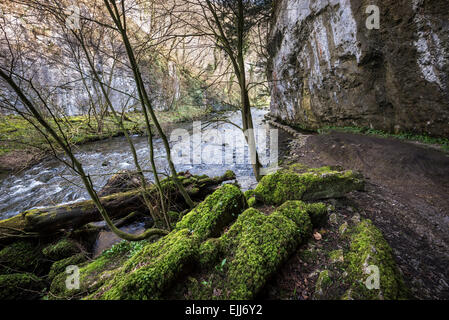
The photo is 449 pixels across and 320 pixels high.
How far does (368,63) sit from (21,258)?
40.8 feet

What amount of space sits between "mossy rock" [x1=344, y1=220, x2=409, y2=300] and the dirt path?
1.22 ft

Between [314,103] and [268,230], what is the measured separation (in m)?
11.4

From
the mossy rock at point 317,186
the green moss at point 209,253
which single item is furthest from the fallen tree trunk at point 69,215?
the mossy rock at point 317,186

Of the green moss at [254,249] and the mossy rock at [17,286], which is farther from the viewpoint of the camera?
the mossy rock at [17,286]

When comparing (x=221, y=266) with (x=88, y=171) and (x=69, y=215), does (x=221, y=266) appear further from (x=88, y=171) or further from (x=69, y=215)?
(x=69, y=215)

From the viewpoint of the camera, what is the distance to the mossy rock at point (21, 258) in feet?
10.7

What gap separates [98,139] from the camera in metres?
12.4

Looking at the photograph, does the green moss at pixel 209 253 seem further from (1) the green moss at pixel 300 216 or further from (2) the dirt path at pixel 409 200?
(2) the dirt path at pixel 409 200

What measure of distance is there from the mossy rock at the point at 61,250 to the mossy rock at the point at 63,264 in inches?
10.3

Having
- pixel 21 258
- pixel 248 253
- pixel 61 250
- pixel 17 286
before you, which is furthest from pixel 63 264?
pixel 248 253

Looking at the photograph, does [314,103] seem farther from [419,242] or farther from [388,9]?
[419,242]

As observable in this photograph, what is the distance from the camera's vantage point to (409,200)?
11.8 ft

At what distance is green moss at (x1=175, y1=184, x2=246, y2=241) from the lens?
2.60 m

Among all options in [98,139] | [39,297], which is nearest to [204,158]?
[39,297]
